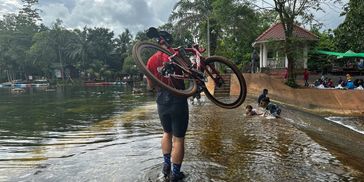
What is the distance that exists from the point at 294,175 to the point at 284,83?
16.8 m

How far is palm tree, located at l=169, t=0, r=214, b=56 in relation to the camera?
1569 inches

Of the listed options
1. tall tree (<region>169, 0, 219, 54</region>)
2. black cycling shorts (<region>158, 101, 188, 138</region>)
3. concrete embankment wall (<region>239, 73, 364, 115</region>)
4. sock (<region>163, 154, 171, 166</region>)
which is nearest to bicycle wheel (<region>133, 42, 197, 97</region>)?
black cycling shorts (<region>158, 101, 188, 138</region>)

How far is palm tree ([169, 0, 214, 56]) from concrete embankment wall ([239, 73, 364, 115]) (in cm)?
1944

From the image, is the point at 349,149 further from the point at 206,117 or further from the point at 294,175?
the point at 206,117

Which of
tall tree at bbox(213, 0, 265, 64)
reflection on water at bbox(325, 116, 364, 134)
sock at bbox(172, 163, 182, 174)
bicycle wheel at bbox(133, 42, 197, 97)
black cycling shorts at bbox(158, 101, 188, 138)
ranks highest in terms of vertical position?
tall tree at bbox(213, 0, 265, 64)

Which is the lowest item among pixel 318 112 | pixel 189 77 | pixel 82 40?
pixel 318 112

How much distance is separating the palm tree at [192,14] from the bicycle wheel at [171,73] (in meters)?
33.9

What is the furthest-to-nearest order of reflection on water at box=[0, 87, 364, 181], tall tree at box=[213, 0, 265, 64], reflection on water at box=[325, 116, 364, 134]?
A: tall tree at box=[213, 0, 265, 64]
reflection on water at box=[325, 116, 364, 134]
reflection on water at box=[0, 87, 364, 181]

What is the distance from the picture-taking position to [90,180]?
18.2 feet

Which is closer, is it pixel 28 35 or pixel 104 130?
pixel 104 130

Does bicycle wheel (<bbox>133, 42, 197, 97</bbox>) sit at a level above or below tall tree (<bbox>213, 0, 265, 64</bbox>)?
below

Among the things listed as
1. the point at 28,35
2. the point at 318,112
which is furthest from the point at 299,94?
the point at 28,35

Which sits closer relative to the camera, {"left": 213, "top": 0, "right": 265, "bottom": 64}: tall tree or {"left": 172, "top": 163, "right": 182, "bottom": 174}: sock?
{"left": 172, "top": 163, "right": 182, "bottom": 174}: sock

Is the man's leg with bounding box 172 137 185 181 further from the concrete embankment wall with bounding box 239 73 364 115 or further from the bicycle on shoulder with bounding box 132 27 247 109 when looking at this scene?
the concrete embankment wall with bounding box 239 73 364 115
